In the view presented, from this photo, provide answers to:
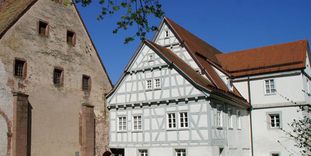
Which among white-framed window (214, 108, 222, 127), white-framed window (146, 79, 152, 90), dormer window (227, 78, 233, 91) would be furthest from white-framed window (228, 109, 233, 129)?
white-framed window (146, 79, 152, 90)

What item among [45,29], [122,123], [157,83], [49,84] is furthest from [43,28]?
[122,123]

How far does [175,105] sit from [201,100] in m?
1.83

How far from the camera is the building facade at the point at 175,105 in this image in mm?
22000

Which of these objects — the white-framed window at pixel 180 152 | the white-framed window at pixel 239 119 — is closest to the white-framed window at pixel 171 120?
the white-framed window at pixel 180 152

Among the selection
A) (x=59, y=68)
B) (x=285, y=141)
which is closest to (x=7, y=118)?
(x=59, y=68)

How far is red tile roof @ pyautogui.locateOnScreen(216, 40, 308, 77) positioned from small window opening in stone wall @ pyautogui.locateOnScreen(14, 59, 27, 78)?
15.1m

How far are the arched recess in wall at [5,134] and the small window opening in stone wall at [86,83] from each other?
22.7 feet

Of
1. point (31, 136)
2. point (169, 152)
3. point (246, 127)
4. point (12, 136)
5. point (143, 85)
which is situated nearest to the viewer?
point (12, 136)

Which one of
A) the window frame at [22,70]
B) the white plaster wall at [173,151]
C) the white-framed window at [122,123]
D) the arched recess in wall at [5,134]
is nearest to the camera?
the arched recess in wall at [5,134]

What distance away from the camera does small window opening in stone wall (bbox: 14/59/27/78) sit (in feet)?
68.8

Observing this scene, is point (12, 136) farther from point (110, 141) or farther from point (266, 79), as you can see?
point (266, 79)

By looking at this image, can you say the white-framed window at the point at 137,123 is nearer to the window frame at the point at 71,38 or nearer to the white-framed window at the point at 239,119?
the window frame at the point at 71,38

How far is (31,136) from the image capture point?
21016 millimetres

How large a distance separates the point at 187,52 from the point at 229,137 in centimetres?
625
